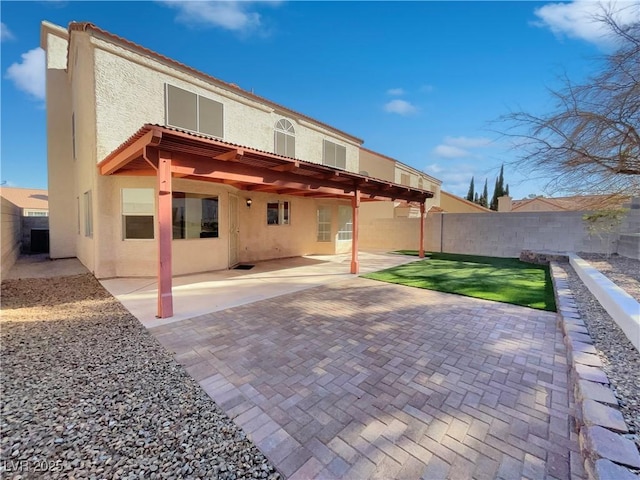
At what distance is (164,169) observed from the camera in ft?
17.0

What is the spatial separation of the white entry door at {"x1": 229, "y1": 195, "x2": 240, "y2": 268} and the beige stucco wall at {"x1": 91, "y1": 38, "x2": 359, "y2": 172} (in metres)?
2.44

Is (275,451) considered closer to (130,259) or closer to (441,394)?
(441,394)

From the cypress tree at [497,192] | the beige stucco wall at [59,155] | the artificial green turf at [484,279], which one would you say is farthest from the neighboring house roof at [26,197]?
the cypress tree at [497,192]

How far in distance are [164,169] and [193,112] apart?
5.97 meters

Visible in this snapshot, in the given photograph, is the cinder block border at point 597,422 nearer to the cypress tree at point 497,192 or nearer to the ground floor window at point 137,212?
the ground floor window at point 137,212

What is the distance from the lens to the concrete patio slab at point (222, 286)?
5965 millimetres

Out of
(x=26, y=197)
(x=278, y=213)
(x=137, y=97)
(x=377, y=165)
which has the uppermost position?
(x=377, y=165)

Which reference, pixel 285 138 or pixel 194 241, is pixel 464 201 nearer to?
pixel 285 138

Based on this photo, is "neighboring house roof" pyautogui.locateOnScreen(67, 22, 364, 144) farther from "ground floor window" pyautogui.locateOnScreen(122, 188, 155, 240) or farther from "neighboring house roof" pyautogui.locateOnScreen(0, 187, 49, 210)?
"neighboring house roof" pyautogui.locateOnScreen(0, 187, 49, 210)

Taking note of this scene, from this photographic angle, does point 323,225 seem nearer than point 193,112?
No

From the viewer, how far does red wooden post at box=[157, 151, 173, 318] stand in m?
5.18

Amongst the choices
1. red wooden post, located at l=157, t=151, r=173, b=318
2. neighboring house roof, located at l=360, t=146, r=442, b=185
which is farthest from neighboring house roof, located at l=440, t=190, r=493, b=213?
red wooden post, located at l=157, t=151, r=173, b=318

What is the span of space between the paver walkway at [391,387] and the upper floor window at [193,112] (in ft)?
23.9

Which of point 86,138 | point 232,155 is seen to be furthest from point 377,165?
point 232,155
